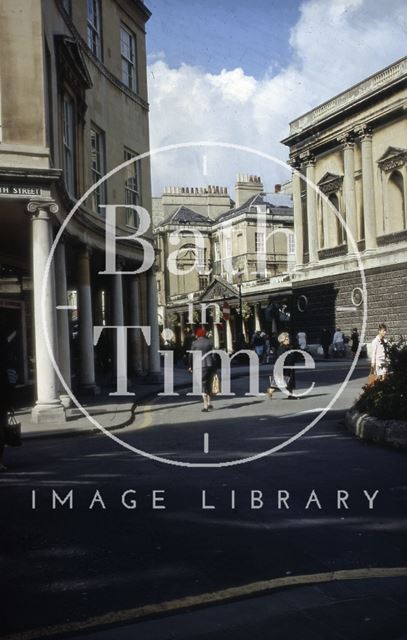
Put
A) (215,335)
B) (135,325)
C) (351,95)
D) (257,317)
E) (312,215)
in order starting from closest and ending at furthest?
(135,325), (351,95), (312,215), (257,317), (215,335)

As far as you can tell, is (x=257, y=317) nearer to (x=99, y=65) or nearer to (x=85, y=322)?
(x=99, y=65)

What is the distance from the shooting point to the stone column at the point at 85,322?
18.8 m

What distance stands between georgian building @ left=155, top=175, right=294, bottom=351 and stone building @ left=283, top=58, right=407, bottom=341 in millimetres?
5090

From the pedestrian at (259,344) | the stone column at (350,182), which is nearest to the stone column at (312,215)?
the stone column at (350,182)

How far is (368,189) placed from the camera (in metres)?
43.6

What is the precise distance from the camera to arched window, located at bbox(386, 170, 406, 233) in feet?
137

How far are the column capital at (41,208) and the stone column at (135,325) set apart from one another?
1110cm

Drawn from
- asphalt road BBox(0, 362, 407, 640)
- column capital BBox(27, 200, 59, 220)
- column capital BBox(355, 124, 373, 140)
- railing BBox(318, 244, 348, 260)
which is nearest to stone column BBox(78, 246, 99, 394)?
column capital BBox(27, 200, 59, 220)

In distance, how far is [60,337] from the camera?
1614 centimetres

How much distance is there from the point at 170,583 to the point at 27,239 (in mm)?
14990

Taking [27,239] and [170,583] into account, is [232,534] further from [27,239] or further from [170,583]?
[27,239]

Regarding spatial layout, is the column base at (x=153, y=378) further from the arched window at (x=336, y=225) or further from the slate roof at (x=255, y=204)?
the slate roof at (x=255, y=204)

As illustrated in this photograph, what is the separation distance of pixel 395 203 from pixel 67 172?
2859cm


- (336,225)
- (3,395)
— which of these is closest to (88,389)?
(3,395)
